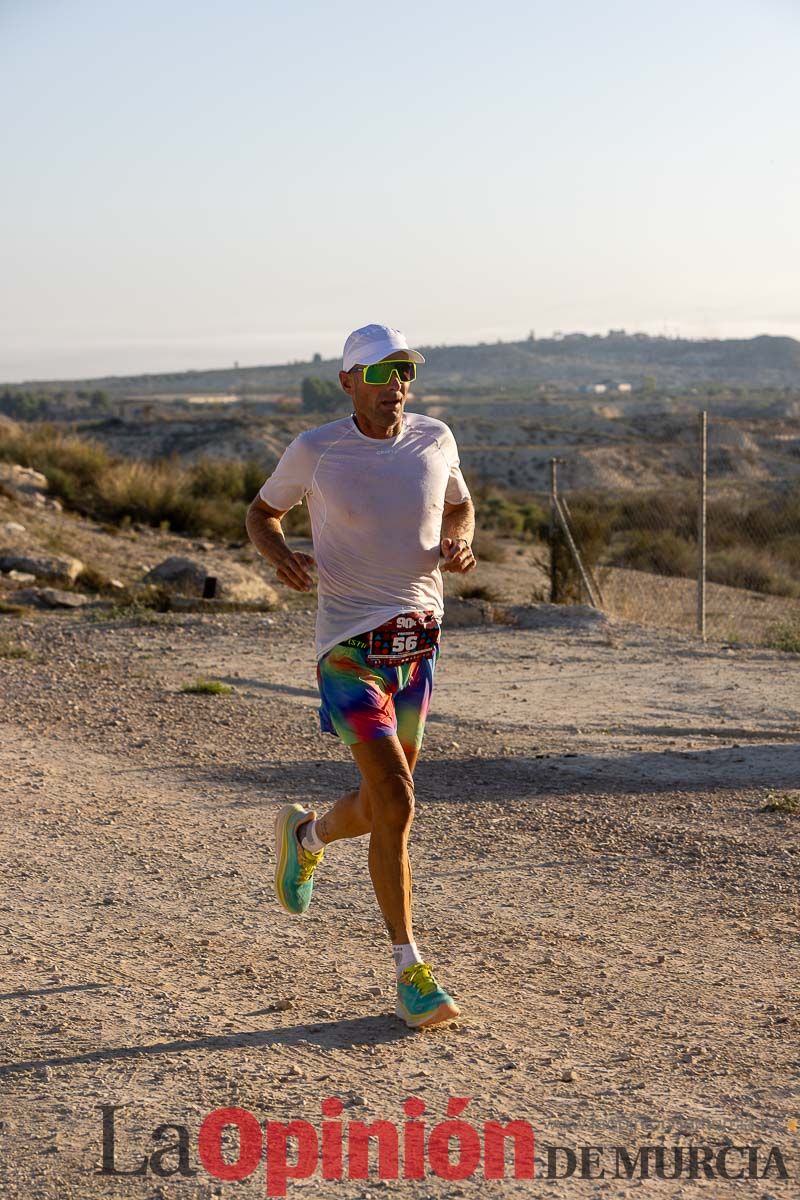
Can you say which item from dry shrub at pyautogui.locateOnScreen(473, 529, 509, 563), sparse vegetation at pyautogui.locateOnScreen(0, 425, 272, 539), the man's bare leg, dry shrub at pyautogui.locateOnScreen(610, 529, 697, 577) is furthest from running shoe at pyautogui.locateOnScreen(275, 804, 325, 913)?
dry shrub at pyautogui.locateOnScreen(610, 529, 697, 577)

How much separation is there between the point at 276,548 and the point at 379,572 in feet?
1.20

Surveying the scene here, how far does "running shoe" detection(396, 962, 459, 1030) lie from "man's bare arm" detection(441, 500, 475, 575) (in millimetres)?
1268

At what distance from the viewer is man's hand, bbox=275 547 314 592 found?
4.75 metres

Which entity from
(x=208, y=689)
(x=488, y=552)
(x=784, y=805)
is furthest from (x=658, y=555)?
(x=784, y=805)

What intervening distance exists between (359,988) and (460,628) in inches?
407

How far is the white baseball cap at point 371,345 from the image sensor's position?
184 inches

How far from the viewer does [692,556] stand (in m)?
26.9

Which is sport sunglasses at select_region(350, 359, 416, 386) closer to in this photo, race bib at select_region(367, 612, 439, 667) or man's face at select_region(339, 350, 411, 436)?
man's face at select_region(339, 350, 411, 436)

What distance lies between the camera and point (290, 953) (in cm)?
525

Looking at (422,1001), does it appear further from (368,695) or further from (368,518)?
(368,518)

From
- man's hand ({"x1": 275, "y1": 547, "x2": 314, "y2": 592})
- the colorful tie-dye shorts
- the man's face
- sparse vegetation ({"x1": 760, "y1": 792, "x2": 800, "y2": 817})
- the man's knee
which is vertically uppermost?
the man's face

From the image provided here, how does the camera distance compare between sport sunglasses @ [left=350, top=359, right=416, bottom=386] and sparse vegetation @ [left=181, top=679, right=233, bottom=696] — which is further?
sparse vegetation @ [left=181, top=679, right=233, bottom=696]

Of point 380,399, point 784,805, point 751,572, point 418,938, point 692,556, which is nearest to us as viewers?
point 380,399

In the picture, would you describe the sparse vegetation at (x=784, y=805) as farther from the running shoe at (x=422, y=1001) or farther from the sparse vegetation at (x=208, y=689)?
the sparse vegetation at (x=208, y=689)
